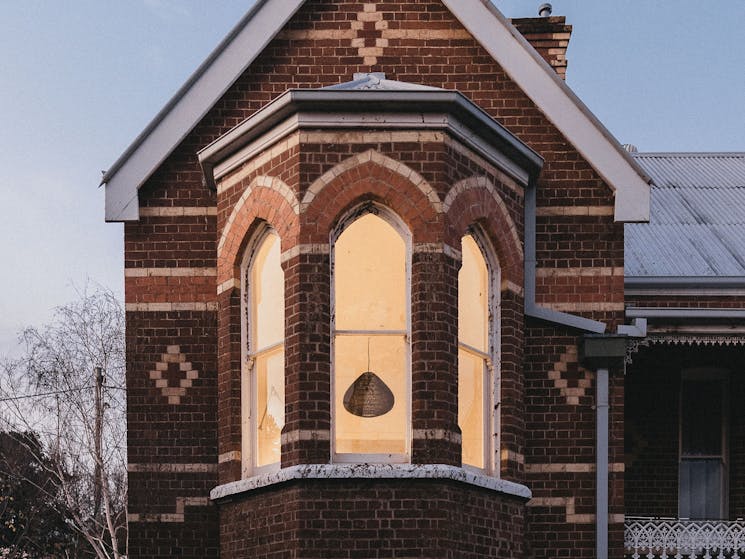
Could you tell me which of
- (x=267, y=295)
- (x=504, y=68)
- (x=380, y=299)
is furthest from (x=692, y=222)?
(x=267, y=295)

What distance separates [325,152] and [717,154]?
939 cm

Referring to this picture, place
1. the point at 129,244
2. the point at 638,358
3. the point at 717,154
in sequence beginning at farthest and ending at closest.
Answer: the point at 717,154, the point at 638,358, the point at 129,244

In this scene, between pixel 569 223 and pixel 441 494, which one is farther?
pixel 569 223

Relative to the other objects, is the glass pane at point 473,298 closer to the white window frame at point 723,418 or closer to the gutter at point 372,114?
the gutter at point 372,114

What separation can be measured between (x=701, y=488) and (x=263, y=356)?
17.8ft

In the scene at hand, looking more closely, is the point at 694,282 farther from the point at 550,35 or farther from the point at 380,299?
the point at 550,35

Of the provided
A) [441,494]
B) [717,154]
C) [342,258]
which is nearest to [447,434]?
[441,494]

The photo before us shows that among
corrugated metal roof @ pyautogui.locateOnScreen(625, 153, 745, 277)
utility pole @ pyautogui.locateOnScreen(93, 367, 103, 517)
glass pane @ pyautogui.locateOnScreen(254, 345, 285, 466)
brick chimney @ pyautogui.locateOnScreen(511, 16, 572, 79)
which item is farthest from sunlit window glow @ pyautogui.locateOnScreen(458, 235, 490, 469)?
utility pole @ pyautogui.locateOnScreen(93, 367, 103, 517)

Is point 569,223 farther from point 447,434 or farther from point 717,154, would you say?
point 717,154

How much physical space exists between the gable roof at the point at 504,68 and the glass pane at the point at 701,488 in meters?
3.24

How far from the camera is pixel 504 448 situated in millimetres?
12773

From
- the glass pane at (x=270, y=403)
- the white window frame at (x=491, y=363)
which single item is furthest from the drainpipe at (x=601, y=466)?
the glass pane at (x=270, y=403)

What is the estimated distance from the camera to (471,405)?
12.9 metres

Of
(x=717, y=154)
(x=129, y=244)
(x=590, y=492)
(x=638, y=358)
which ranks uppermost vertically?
(x=717, y=154)
